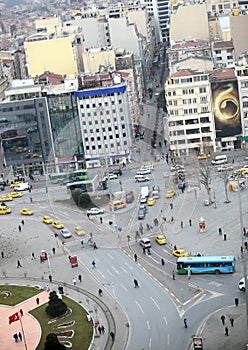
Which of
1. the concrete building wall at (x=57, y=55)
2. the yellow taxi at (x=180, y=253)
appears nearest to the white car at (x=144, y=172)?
the yellow taxi at (x=180, y=253)

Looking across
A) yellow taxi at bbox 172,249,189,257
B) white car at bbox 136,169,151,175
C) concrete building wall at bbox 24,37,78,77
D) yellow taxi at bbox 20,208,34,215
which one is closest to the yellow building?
concrete building wall at bbox 24,37,78,77

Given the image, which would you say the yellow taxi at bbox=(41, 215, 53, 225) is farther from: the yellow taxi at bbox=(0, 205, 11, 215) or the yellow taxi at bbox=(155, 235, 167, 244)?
the yellow taxi at bbox=(155, 235, 167, 244)

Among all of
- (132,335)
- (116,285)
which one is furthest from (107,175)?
(132,335)

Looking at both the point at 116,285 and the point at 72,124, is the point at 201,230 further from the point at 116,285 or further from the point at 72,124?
the point at 72,124

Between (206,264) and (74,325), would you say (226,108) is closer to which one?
(206,264)

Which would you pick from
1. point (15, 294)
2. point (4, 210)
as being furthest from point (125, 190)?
point (15, 294)
